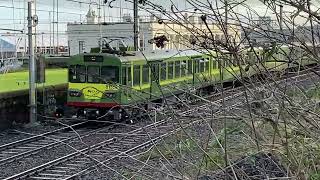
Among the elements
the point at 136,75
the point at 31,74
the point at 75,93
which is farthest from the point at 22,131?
the point at 136,75

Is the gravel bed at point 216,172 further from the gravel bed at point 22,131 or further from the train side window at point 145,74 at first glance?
the train side window at point 145,74

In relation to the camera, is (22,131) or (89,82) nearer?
(22,131)

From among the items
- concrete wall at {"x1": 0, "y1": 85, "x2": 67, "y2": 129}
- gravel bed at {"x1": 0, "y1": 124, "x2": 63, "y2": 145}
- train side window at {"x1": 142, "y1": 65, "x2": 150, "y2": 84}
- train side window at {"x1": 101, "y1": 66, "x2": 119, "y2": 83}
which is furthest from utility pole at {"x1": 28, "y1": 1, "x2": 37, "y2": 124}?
train side window at {"x1": 142, "y1": 65, "x2": 150, "y2": 84}

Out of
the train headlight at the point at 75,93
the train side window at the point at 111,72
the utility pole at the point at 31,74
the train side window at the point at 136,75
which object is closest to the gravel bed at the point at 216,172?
the train side window at the point at 111,72

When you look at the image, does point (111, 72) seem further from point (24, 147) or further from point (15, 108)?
point (24, 147)

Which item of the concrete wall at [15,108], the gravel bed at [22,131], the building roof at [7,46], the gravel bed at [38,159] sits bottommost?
the gravel bed at [38,159]

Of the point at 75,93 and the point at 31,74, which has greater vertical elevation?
the point at 31,74

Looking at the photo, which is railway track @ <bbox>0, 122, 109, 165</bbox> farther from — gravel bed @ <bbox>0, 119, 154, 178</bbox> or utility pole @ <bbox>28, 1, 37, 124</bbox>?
utility pole @ <bbox>28, 1, 37, 124</bbox>

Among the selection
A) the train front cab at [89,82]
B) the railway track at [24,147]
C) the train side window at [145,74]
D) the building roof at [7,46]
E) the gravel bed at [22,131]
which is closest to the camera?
the railway track at [24,147]

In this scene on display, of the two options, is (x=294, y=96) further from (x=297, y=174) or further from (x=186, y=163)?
Answer: (x=186, y=163)

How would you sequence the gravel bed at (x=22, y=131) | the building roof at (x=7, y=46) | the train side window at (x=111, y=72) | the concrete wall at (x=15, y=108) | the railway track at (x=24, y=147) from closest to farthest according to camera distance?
the railway track at (x=24, y=147), the gravel bed at (x=22, y=131), the train side window at (x=111, y=72), the concrete wall at (x=15, y=108), the building roof at (x=7, y=46)

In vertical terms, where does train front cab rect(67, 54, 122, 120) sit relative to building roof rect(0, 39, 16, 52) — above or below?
below

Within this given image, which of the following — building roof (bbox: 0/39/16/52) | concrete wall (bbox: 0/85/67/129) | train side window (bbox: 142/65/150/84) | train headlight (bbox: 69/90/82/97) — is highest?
building roof (bbox: 0/39/16/52)

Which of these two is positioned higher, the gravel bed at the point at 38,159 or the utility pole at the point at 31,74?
the utility pole at the point at 31,74
